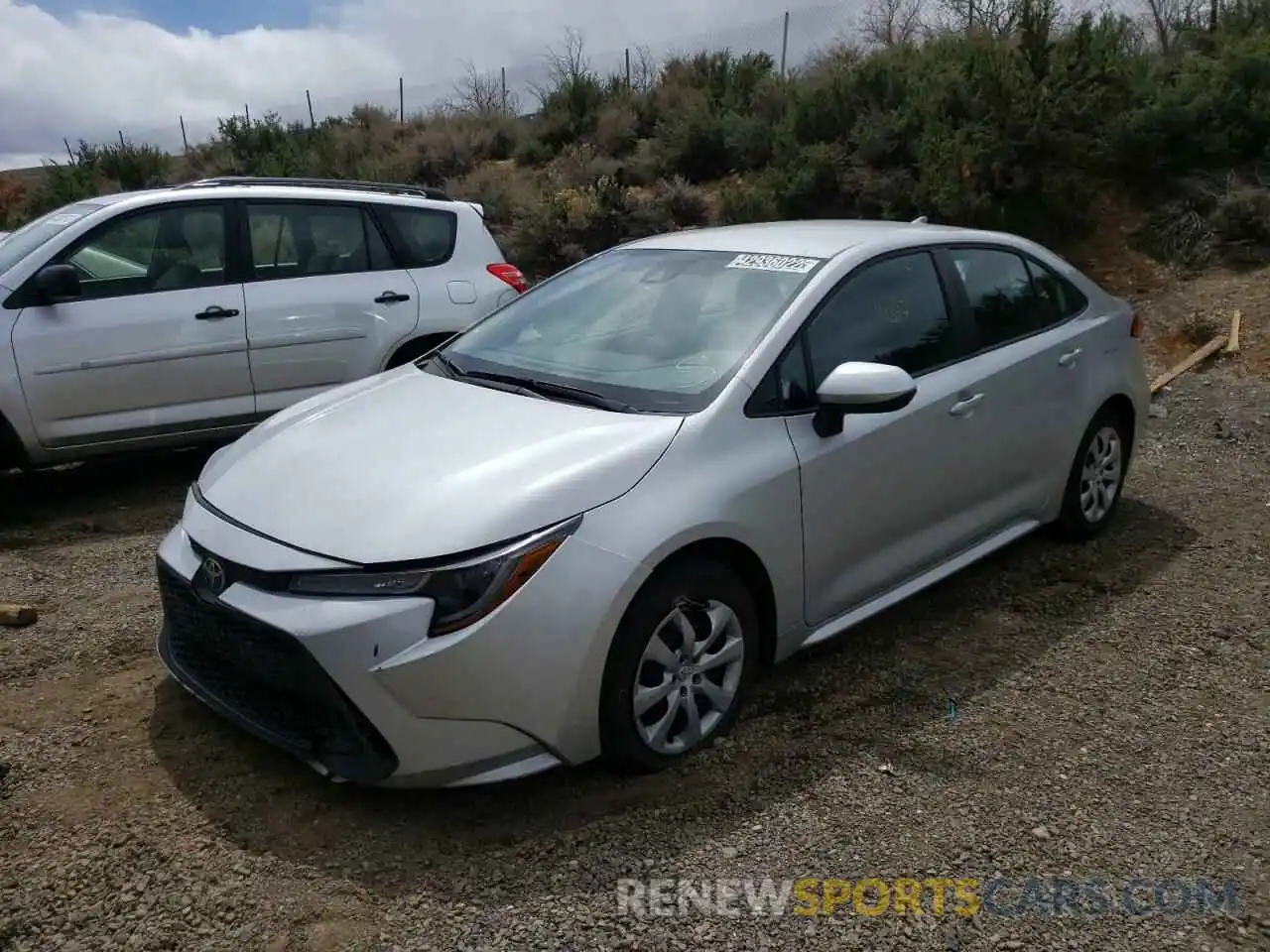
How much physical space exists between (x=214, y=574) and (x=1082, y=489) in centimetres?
385

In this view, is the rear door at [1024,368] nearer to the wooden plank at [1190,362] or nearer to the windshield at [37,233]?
the wooden plank at [1190,362]

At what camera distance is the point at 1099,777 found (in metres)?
3.56

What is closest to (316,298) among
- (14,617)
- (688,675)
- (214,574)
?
(14,617)

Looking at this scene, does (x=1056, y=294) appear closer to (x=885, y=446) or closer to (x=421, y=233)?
(x=885, y=446)

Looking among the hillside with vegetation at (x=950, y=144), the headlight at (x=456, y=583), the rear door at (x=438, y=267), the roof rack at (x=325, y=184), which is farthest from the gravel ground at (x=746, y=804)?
the hillside with vegetation at (x=950, y=144)

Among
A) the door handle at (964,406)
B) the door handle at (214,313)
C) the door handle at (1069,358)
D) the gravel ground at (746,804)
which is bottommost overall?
the gravel ground at (746,804)

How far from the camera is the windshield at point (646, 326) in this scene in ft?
12.6

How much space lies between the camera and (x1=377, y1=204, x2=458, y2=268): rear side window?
7.08 meters

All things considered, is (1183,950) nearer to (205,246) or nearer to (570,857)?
(570,857)

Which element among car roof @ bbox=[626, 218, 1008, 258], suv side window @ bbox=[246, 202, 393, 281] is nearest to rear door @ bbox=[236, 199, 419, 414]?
suv side window @ bbox=[246, 202, 393, 281]

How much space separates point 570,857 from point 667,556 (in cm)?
88

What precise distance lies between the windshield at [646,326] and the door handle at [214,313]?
2298 millimetres

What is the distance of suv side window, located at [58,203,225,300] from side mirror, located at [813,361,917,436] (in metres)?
4.12

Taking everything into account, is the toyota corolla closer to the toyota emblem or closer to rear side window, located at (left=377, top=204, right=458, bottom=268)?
the toyota emblem
